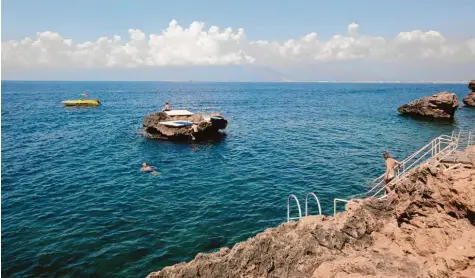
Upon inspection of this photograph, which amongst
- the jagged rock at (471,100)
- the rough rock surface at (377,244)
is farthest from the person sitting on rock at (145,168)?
the jagged rock at (471,100)

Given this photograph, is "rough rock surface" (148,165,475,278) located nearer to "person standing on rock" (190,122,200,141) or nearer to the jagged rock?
"person standing on rock" (190,122,200,141)

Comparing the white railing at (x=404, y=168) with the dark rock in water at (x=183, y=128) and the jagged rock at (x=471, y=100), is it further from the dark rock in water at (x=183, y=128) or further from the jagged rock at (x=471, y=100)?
the jagged rock at (x=471, y=100)

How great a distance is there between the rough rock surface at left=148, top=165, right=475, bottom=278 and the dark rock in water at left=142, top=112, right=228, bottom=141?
1456 inches

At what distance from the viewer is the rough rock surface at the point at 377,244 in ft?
28.4

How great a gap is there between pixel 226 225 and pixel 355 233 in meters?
12.4

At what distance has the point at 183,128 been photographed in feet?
153

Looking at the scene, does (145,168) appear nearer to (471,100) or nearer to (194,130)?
(194,130)

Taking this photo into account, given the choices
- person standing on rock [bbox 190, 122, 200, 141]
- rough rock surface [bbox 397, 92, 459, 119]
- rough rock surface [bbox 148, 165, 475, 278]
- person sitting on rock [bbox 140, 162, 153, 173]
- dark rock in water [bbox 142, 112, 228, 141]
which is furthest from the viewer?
rough rock surface [bbox 397, 92, 459, 119]

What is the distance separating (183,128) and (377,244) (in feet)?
127

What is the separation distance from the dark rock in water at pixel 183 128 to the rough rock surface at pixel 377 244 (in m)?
37.0

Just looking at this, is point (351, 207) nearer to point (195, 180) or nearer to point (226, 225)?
point (226, 225)

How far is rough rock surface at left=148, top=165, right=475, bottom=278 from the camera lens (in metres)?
8.66

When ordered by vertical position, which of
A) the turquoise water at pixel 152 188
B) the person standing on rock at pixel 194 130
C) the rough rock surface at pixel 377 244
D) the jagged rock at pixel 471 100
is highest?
the jagged rock at pixel 471 100

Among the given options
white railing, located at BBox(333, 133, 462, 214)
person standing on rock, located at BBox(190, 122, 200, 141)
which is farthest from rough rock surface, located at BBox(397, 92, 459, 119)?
person standing on rock, located at BBox(190, 122, 200, 141)
